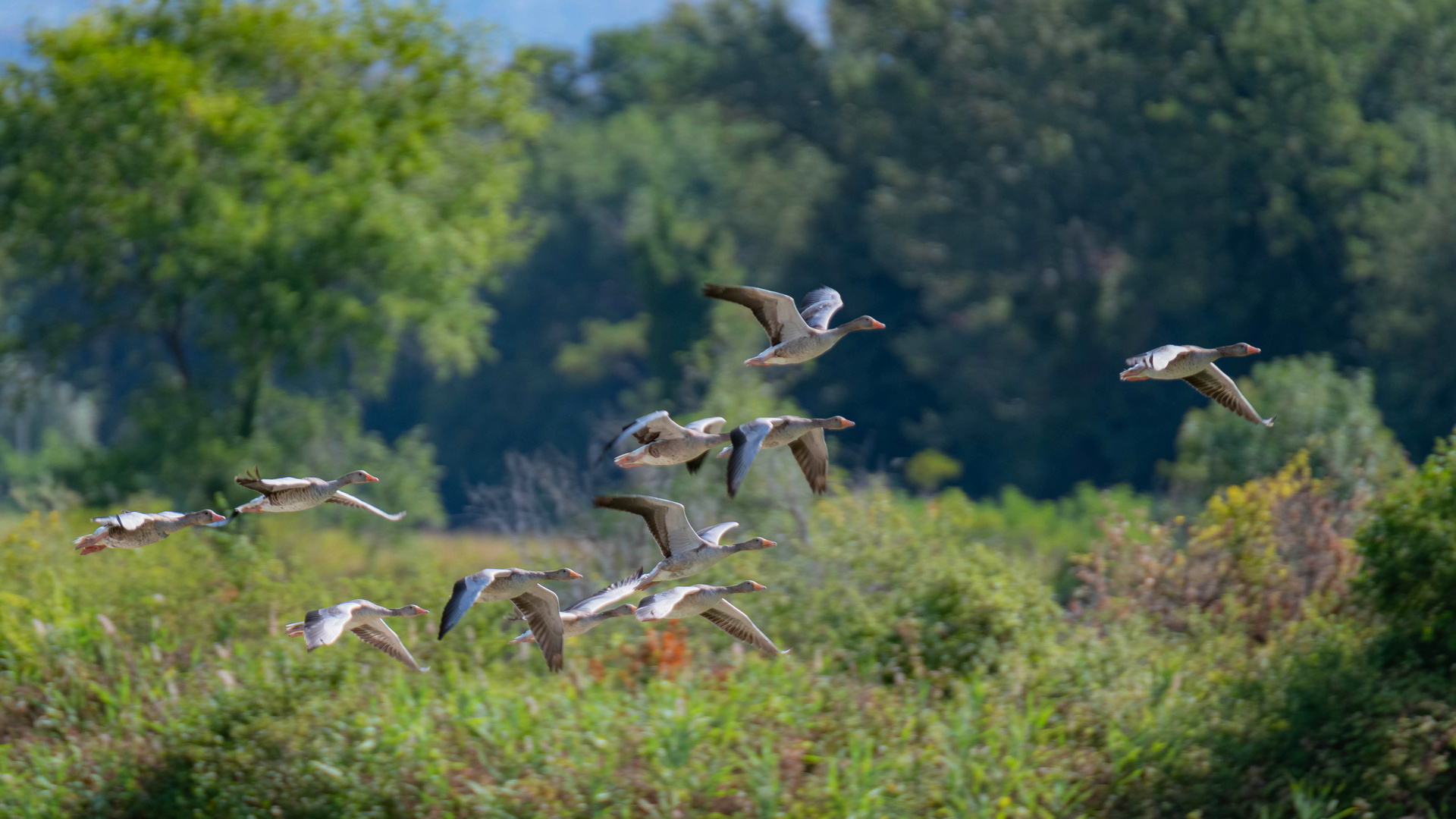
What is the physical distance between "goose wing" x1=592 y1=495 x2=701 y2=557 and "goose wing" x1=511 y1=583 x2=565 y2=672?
0.41 metres

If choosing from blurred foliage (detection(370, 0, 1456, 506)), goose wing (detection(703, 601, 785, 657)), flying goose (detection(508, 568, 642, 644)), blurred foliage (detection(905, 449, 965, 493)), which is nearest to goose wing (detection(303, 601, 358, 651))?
flying goose (detection(508, 568, 642, 644))

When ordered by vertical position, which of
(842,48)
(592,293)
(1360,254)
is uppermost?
(842,48)

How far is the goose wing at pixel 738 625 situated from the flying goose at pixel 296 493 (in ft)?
5.36

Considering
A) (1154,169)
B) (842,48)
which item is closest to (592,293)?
(842,48)

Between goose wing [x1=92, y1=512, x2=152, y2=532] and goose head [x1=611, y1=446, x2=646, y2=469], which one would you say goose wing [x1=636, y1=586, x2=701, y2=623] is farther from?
goose wing [x1=92, y1=512, x2=152, y2=532]

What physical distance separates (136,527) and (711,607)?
2.20 meters

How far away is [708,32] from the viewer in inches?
1828

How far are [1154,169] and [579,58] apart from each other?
3141 centimetres

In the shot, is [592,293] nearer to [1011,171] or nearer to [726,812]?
[1011,171]

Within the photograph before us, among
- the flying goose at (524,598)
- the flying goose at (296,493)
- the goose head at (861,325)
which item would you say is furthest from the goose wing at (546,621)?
the goose head at (861,325)

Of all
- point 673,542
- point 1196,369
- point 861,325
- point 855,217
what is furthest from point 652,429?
point 855,217

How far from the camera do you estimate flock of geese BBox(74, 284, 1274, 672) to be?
501cm

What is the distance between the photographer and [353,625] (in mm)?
5418

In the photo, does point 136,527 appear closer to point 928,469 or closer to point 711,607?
point 711,607
